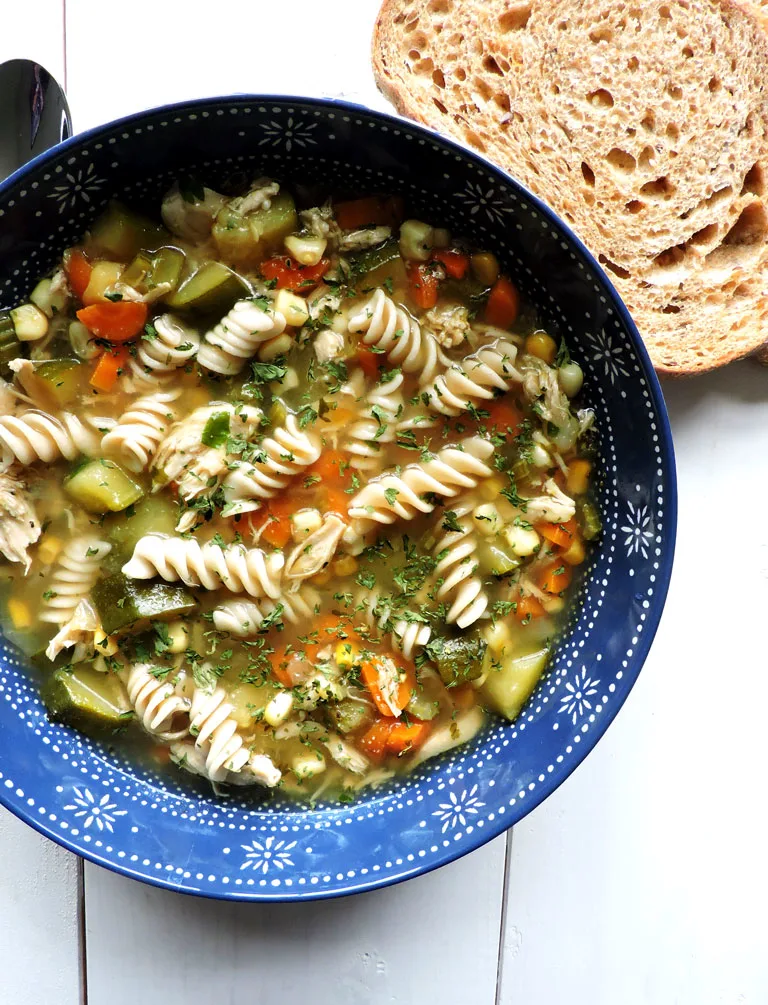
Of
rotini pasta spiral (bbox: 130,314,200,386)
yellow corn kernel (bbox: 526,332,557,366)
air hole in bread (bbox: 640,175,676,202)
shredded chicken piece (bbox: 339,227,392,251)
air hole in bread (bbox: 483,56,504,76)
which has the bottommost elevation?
rotini pasta spiral (bbox: 130,314,200,386)

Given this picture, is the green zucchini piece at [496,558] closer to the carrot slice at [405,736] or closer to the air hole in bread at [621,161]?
the carrot slice at [405,736]

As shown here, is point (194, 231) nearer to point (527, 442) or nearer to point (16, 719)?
point (527, 442)

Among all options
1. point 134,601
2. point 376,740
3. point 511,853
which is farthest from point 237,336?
point 511,853

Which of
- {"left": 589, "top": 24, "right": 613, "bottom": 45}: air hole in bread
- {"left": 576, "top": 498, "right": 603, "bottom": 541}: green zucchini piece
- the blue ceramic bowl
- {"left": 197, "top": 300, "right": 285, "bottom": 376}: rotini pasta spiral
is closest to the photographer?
the blue ceramic bowl

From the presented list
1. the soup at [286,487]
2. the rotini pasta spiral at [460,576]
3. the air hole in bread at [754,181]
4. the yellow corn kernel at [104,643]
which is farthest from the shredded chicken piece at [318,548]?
the air hole in bread at [754,181]

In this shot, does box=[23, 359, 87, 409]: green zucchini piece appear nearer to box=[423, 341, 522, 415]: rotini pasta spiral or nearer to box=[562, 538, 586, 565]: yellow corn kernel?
box=[423, 341, 522, 415]: rotini pasta spiral

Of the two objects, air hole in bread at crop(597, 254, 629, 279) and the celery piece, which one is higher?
air hole in bread at crop(597, 254, 629, 279)

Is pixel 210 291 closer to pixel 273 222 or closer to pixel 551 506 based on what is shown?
pixel 273 222

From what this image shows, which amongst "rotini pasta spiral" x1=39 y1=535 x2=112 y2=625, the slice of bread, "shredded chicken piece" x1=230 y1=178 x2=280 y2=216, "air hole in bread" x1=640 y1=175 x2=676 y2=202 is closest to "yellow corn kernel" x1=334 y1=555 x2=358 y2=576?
"rotini pasta spiral" x1=39 y1=535 x2=112 y2=625
